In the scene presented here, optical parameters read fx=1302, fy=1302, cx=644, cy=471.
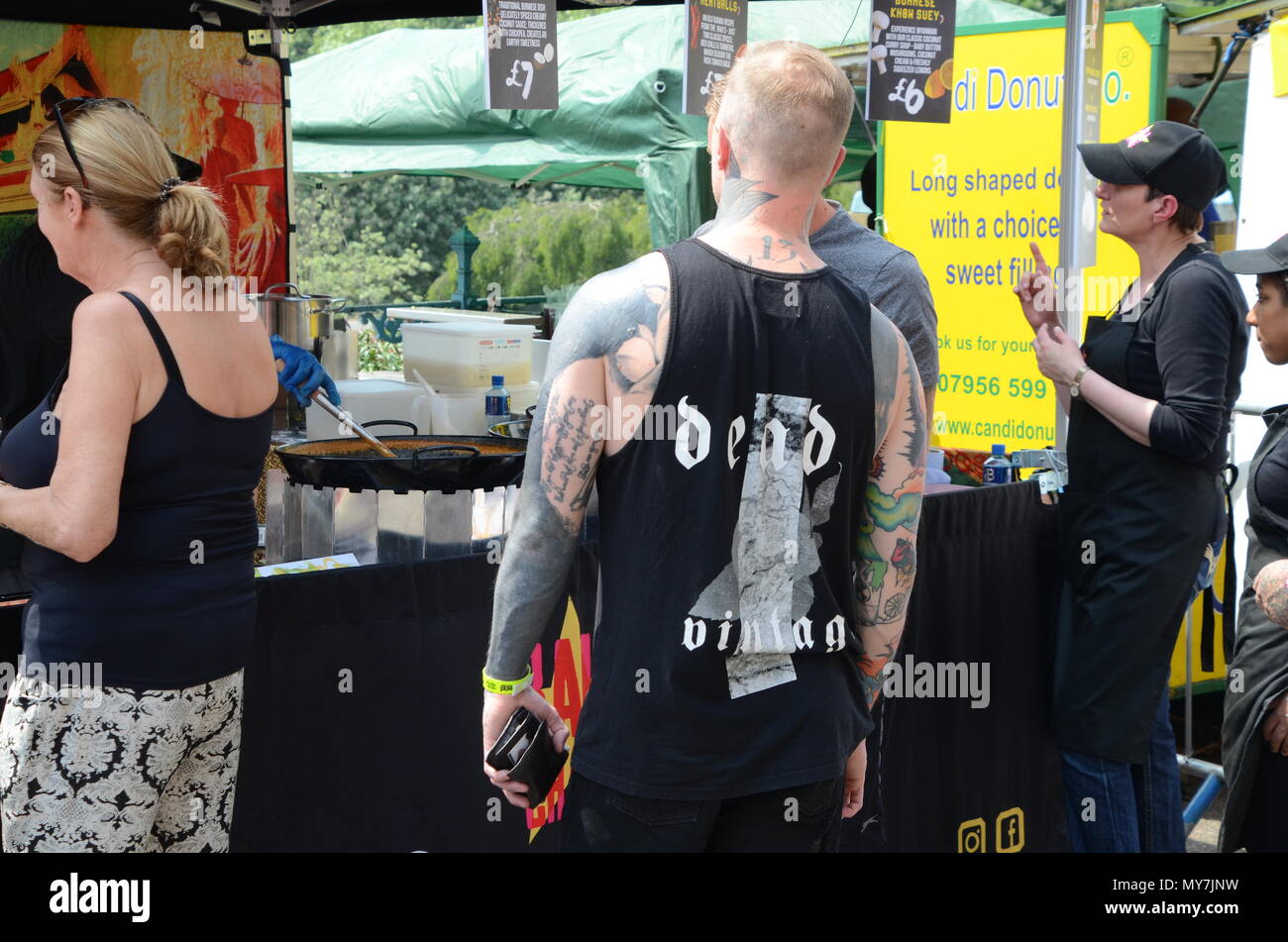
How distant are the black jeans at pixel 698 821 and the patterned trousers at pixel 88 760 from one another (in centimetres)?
69

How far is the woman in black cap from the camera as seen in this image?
108 inches

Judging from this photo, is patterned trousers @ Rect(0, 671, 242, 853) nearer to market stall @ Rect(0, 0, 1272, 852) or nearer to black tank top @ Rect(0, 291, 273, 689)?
black tank top @ Rect(0, 291, 273, 689)

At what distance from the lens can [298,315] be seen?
4.91 m

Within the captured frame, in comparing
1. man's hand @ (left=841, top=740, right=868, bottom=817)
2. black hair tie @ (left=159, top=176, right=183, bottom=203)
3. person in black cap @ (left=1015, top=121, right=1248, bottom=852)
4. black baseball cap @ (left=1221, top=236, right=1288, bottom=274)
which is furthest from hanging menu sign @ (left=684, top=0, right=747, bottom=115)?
man's hand @ (left=841, top=740, right=868, bottom=817)

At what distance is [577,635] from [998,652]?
4.27 ft

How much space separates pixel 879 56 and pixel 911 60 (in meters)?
0.15

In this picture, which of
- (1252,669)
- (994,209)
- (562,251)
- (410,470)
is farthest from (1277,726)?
(562,251)

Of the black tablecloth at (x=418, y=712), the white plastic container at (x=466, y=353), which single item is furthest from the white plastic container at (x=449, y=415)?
the black tablecloth at (x=418, y=712)

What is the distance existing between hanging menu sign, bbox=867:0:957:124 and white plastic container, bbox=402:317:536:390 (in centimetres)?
160

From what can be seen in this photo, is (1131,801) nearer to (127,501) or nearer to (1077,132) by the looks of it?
(1077,132)

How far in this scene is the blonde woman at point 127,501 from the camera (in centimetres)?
199

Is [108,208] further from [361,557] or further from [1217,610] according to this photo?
[1217,610]

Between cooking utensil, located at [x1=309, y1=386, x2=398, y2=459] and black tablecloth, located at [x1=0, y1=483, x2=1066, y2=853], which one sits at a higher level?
cooking utensil, located at [x1=309, y1=386, x2=398, y2=459]
